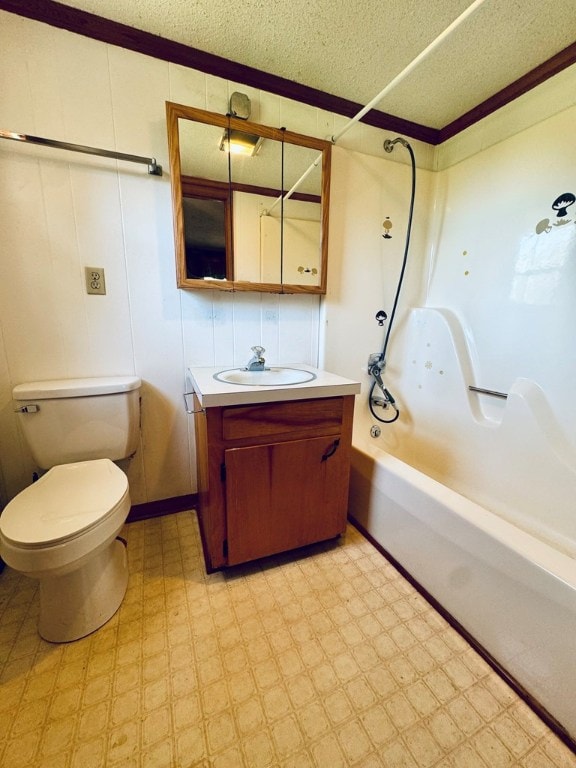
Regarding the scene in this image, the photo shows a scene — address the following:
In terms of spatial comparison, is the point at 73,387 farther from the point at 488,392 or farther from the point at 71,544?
the point at 488,392

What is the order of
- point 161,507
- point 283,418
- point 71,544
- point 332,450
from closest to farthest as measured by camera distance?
point 71,544
point 283,418
point 332,450
point 161,507

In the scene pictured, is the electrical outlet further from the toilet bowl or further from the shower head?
the shower head

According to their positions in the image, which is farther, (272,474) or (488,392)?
(488,392)

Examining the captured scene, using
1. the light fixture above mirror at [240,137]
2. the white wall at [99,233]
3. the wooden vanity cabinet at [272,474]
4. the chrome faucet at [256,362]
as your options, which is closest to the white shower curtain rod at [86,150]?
the white wall at [99,233]

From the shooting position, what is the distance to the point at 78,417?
4.06 ft

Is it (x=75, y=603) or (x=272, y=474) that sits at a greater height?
(x=272, y=474)

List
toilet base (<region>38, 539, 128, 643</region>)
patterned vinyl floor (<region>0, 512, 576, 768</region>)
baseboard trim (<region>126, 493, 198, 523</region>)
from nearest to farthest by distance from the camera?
patterned vinyl floor (<region>0, 512, 576, 768</region>)
toilet base (<region>38, 539, 128, 643</region>)
baseboard trim (<region>126, 493, 198, 523</region>)

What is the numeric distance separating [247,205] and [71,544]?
1.50 meters

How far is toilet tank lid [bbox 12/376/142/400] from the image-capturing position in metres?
1.16

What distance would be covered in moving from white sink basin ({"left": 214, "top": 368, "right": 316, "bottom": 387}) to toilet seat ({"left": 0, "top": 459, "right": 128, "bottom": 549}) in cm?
59

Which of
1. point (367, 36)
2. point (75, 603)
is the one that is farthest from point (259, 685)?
point (367, 36)

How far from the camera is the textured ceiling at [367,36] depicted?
1.09m

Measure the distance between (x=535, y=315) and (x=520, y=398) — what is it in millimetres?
381

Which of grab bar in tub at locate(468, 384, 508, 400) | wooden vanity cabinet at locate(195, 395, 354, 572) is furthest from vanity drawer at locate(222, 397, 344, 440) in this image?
grab bar in tub at locate(468, 384, 508, 400)
